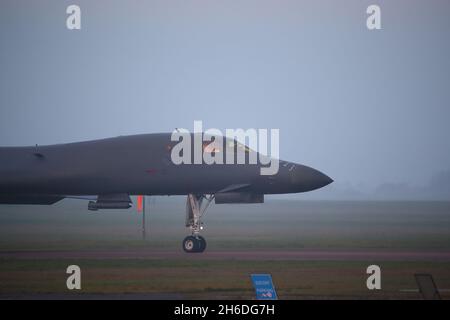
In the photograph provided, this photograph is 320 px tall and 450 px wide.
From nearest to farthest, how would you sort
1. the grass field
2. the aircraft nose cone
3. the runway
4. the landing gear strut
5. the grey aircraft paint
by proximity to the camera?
the grass field < the runway < the aircraft nose cone < the grey aircraft paint < the landing gear strut

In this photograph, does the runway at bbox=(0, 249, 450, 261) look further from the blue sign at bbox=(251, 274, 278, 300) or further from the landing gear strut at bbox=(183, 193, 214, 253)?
the blue sign at bbox=(251, 274, 278, 300)

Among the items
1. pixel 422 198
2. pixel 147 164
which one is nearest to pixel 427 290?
pixel 147 164

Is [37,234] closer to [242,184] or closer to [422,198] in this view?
[242,184]

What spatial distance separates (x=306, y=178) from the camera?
26.0 m

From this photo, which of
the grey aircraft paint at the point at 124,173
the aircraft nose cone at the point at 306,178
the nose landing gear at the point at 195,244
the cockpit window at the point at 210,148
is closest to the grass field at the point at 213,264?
the nose landing gear at the point at 195,244

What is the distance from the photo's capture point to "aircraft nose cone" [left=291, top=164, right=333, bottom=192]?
85.4 feet

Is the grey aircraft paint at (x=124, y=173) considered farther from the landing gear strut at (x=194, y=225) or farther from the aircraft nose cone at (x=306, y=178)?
the landing gear strut at (x=194, y=225)

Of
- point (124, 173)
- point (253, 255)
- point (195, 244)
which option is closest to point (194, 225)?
point (195, 244)

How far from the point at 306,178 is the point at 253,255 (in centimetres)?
292

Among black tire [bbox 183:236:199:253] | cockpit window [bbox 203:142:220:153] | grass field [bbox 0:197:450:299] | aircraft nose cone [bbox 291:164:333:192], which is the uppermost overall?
cockpit window [bbox 203:142:220:153]

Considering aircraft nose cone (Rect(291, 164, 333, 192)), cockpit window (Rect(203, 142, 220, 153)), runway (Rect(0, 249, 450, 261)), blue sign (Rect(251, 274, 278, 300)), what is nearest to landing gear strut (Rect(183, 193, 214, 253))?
runway (Rect(0, 249, 450, 261))

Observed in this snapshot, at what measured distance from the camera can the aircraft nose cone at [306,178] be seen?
85.4ft
